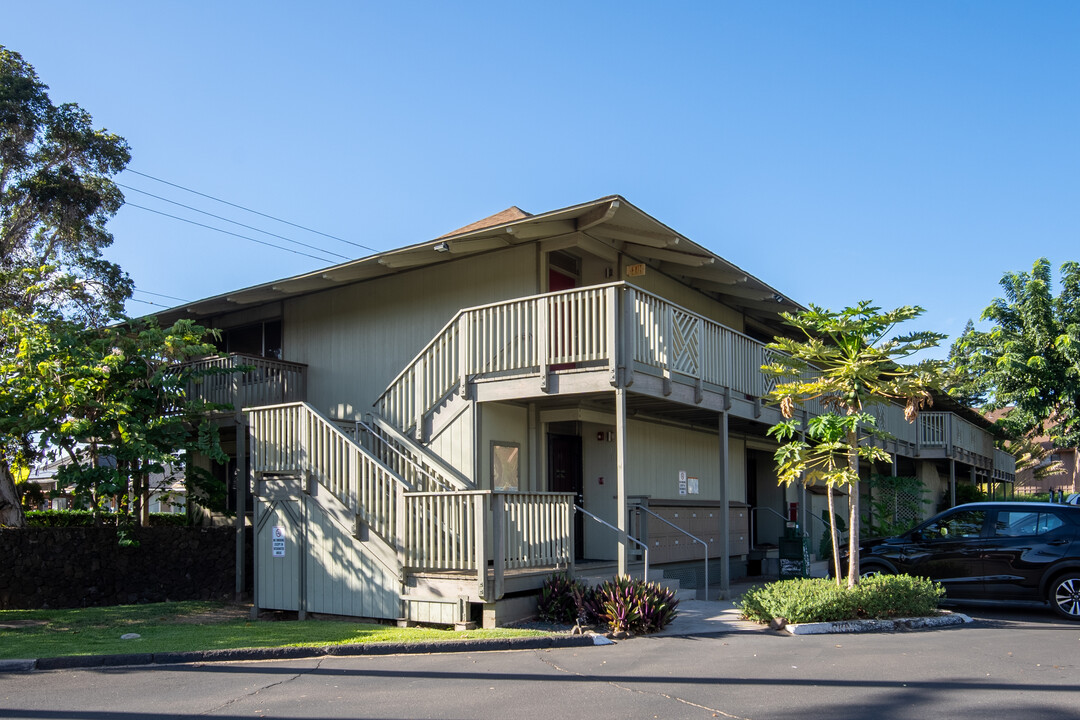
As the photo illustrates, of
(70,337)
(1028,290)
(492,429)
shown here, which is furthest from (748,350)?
(1028,290)

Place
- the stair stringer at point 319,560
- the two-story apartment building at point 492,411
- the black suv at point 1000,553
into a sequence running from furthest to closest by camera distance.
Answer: the black suv at point 1000,553
the stair stringer at point 319,560
the two-story apartment building at point 492,411

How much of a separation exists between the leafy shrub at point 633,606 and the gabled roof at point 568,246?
5.32m

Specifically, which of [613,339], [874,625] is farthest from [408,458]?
[874,625]

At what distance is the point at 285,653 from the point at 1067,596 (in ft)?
33.1

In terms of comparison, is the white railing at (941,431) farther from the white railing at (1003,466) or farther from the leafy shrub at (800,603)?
the leafy shrub at (800,603)

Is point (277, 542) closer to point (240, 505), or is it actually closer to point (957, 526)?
point (240, 505)

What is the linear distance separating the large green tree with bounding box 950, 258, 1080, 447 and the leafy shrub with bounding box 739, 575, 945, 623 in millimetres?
19199

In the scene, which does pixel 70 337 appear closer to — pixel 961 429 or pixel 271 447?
pixel 271 447

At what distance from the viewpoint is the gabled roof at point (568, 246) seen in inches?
554

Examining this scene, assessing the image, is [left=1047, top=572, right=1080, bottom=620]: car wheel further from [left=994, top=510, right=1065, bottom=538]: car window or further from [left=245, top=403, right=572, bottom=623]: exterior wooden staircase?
[left=245, top=403, right=572, bottom=623]: exterior wooden staircase

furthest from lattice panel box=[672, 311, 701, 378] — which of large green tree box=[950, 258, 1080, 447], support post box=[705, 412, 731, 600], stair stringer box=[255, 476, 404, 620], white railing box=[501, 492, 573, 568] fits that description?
large green tree box=[950, 258, 1080, 447]

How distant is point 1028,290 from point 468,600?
25.1 m

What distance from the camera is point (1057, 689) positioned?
305 inches

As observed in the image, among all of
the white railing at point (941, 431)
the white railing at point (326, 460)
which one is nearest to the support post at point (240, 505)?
the white railing at point (326, 460)
